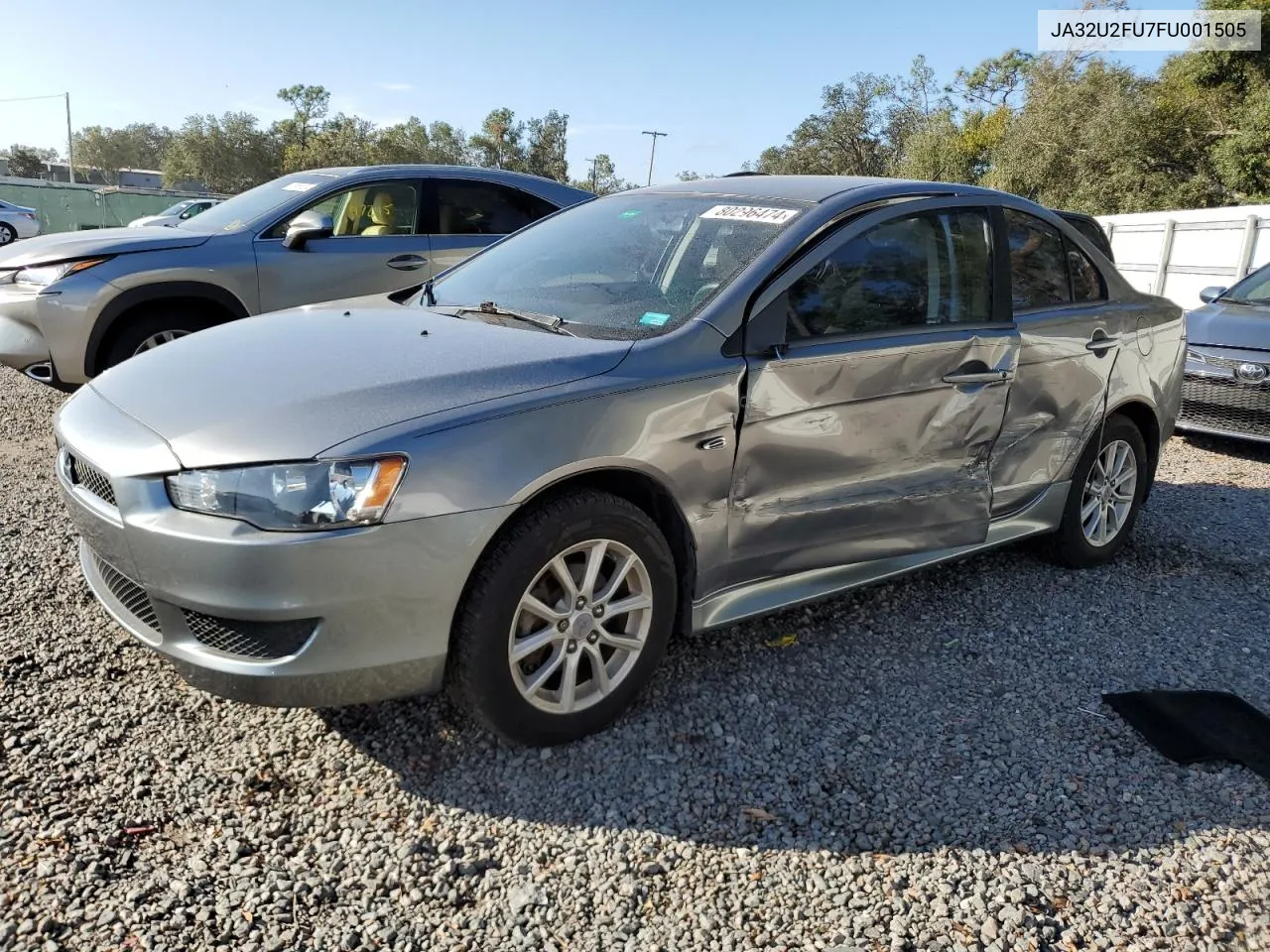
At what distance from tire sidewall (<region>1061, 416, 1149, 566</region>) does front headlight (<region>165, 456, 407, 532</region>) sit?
322 centimetres

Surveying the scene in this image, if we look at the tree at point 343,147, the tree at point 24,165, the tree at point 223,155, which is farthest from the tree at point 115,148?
the tree at point 343,147

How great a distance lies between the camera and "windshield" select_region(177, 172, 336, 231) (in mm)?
6242

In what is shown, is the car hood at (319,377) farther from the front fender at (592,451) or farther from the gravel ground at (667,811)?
the gravel ground at (667,811)

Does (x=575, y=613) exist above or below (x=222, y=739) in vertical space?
above

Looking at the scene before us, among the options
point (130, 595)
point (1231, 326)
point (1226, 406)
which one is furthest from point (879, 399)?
point (1231, 326)

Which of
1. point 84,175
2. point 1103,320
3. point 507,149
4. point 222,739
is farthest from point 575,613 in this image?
point 84,175

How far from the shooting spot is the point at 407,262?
645 cm

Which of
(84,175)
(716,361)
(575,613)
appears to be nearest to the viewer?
(575,613)

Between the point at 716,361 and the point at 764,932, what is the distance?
156 centimetres

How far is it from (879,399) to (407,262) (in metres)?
4.13

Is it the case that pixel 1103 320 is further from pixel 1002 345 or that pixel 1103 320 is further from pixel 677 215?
pixel 677 215

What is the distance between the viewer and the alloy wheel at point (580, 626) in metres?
2.65

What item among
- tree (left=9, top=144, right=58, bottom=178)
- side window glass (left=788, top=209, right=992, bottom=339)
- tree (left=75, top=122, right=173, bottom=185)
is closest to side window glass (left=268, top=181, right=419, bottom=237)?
side window glass (left=788, top=209, right=992, bottom=339)

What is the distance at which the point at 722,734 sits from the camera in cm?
292
